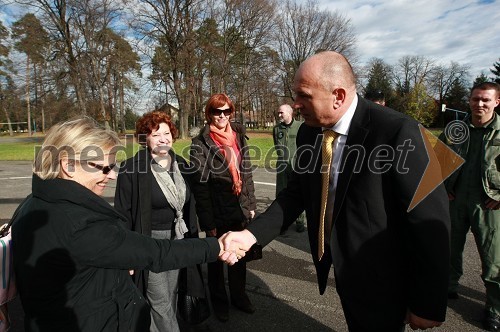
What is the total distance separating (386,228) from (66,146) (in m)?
1.77

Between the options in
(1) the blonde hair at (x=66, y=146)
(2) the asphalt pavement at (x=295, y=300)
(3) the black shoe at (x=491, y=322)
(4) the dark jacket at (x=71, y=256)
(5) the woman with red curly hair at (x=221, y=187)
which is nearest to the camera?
(4) the dark jacket at (x=71, y=256)

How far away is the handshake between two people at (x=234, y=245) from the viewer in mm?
2406

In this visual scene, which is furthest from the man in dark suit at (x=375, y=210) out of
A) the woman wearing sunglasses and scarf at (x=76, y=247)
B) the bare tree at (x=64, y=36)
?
the bare tree at (x=64, y=36)

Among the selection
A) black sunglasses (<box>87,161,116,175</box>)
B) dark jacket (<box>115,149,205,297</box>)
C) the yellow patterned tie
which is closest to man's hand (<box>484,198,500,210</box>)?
the yellow patterned tie

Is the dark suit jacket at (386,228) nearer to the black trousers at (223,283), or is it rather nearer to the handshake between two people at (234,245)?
the handshake between two people at (234,245)

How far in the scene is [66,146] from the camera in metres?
1.75

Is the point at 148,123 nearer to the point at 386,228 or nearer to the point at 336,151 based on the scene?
the point at 336,151

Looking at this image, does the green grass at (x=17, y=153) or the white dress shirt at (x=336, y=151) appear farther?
the green grass at (x=17, y=153)

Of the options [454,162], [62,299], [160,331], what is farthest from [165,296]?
[454,162]

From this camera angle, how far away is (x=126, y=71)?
3253cm

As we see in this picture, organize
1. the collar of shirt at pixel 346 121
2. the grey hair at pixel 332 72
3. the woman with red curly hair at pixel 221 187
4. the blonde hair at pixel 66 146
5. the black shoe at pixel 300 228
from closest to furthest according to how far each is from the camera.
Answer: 1. the blonde hair at pixel 66 146
2. the grey hair at pixel 332 72
3. the collar of shirt at pixel 346 121
4. the woman with red curly hair at pixel 221 187
5. the black shoe at pixel 300 228

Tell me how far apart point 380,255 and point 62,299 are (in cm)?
166

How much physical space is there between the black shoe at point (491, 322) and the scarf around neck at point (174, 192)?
116 inches

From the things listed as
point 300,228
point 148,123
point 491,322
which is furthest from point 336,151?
point 300,228
